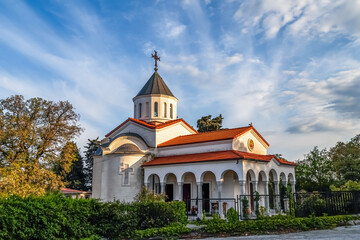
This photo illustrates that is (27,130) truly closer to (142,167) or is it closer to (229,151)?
(142,167)

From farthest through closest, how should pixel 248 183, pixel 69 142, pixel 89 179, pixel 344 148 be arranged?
1. pixel 89 179
2. pixel 344 148
3. pixel 69 142
4. pixel 248 183

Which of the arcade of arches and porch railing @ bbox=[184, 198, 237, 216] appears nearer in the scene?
porch railing @ bbox=[184, 198, 237, 216]

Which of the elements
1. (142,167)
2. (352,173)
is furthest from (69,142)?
(352,173)

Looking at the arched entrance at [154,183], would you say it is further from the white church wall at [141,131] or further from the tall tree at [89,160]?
the tall tree at [89,160]

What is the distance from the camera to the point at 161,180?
882 inches

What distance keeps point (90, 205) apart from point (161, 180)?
11824 mm

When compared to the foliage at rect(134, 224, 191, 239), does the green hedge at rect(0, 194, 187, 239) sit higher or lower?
higher

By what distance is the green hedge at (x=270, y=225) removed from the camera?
476 inches

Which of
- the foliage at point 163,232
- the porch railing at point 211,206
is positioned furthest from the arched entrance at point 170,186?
the foliage at point 163,232

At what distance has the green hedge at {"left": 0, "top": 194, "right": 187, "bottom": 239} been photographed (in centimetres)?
861

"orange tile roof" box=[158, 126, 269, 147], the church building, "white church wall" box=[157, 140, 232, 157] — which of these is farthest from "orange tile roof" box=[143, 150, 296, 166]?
"orange tile roof" box=[158, 126, 269, 147]

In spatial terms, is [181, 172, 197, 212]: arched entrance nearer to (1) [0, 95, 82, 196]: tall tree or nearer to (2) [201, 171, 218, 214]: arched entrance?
(2) [201, 171, 218, 214]: arched entrance

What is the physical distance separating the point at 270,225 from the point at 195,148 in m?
11.2

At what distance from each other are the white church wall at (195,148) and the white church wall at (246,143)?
2.33ft
